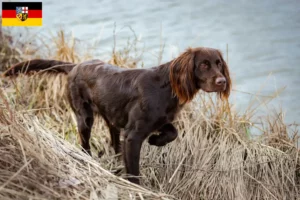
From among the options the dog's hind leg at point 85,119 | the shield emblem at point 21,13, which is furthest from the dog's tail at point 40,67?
the shield emblem at point 21,13

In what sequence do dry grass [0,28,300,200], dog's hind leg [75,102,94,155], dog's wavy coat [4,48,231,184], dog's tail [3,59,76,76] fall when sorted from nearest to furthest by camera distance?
dry grass [0,28,300,200] < dog's wavy coat [4,48,231,184] < dog's hind leg [75,102,94,155] < dog's tail [3,59,76,76]

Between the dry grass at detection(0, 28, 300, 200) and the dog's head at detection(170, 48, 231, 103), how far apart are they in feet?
2.15

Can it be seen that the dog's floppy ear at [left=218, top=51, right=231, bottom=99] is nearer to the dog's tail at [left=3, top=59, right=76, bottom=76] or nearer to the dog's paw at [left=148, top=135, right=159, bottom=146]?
the dog's paw at [left=148, top=135, right=159, bottom=146]

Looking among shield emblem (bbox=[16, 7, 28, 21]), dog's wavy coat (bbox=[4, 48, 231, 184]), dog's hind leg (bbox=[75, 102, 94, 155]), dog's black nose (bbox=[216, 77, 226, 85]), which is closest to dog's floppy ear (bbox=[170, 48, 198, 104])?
dog's wavy coat (bbox=[4, 48, 231, 184])

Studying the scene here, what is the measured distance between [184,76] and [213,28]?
5.47 meters

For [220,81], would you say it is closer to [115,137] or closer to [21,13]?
[115,137]

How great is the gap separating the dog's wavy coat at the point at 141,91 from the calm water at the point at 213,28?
3.30 metres

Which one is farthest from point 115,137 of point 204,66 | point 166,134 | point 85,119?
point 204,66

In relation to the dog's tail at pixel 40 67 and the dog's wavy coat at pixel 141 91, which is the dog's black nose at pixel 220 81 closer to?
the dog's wavy coat at pixel 141 91

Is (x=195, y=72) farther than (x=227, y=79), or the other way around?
(x=227, y=79)

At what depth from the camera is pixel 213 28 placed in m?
9.15

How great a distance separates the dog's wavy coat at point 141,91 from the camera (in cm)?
382

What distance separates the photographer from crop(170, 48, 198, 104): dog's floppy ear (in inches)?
150

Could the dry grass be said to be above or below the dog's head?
below
